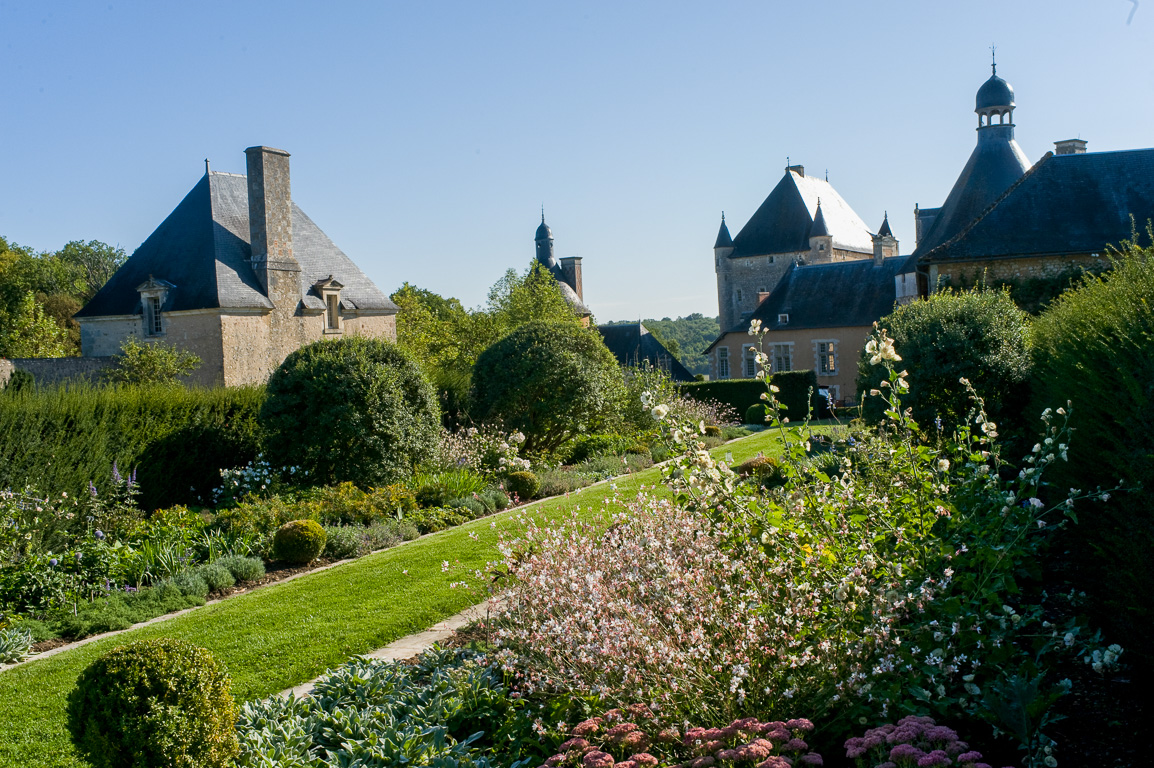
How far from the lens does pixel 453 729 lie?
12.6 feet

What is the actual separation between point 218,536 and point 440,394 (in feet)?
23.2

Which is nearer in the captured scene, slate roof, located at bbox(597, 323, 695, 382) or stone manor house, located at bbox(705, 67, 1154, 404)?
stone manor house, located at bbox(705, 67, 1154, 404)

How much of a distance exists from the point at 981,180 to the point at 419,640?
82.0 feet

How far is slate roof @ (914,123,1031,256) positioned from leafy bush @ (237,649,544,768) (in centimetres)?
2259

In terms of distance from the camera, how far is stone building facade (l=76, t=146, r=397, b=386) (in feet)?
75.1

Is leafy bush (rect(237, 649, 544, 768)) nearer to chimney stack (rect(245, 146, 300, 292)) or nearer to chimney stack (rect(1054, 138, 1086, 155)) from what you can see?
chimney stack (rect(245, 146, 300, 292))

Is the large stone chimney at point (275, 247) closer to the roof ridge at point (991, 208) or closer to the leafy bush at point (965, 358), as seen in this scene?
the roof ridge at point (991, 208)

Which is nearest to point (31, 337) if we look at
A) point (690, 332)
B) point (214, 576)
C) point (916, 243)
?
point (214, 576)

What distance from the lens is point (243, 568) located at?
732 cm

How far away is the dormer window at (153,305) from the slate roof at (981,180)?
71.9 feet

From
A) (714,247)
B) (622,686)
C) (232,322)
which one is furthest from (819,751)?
(714,247)

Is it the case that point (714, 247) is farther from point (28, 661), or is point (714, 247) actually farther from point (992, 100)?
point (28, 661)

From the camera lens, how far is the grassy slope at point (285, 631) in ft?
14.6

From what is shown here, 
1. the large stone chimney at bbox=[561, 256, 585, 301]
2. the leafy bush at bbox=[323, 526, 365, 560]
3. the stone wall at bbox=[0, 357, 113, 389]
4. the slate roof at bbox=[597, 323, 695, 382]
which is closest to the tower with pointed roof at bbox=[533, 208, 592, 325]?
the large stone chimney at bbox=[561, 256, 585, 301]
